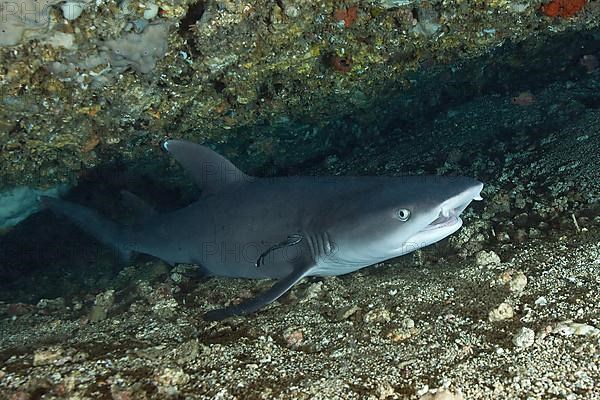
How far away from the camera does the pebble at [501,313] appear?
228cm

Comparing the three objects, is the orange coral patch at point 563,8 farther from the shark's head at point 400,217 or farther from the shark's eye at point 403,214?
the shark's eye at point 403,214

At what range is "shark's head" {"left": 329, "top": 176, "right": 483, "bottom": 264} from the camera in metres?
2.60

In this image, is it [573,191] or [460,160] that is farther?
[460,160]

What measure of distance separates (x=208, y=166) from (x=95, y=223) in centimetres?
195

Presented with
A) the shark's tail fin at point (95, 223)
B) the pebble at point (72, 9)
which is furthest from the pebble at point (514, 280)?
the shark's tail fin at point (95, 223)

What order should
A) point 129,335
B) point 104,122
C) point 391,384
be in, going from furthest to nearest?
point 104,122 < point 129,335 < point 391,384

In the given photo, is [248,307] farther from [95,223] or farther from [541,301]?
[95,223]

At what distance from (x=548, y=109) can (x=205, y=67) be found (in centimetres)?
373

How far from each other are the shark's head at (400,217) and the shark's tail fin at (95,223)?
8.82 feet

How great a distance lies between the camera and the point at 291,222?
11.0 ft

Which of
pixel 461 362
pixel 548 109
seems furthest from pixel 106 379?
pixel 548 109

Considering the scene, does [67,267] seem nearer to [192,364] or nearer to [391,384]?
[192,364]

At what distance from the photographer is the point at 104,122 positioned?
12.4 feet

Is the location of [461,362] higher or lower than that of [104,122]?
lower
